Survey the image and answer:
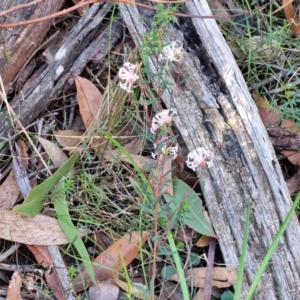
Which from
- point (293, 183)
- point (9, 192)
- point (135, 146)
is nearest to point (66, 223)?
point (9, 192)

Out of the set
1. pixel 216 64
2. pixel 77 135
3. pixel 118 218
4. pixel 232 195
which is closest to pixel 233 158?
pixel 232 195

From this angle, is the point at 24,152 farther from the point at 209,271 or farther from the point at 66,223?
the point at 209,271

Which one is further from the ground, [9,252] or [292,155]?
[9,252]

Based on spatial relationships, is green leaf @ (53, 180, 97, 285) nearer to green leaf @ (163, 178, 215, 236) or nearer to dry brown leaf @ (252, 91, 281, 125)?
green leaf @ (163, 178, 215, 236)

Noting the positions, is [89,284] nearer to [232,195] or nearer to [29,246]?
[29,246]

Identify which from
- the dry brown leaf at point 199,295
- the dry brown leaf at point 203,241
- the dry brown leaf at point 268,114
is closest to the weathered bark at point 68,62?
the dry brown leaf at point 268,114

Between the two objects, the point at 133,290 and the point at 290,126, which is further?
the point at 290,126
